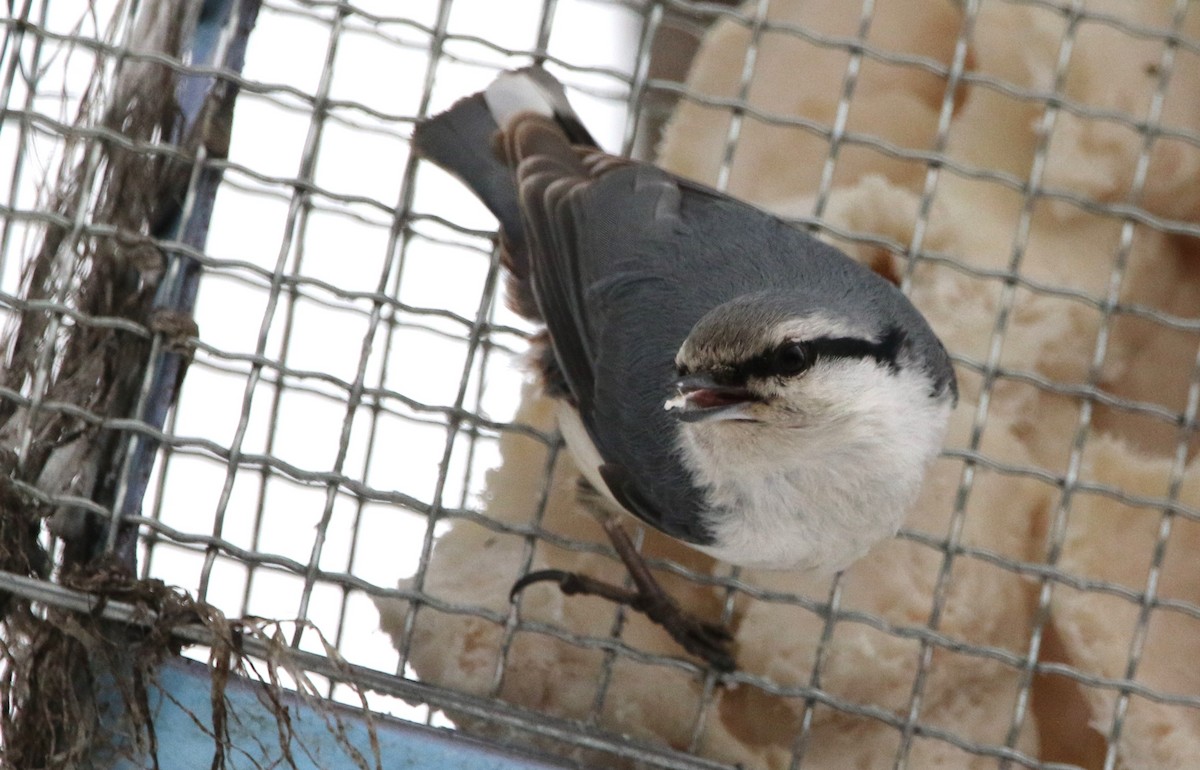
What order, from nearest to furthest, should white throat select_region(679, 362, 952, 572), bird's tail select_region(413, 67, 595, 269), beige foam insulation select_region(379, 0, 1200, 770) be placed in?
white throat select_region(679, 362, 952, 572) → beige foam insulation select_region(379, 0, 1200, 770) → bird's tail select_region(413, 67, 595, 269)

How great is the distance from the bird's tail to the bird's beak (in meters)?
0.45

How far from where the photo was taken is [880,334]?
1.46 meters

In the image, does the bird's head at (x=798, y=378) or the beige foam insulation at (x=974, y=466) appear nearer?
the bird's head at (x=798, y=378)

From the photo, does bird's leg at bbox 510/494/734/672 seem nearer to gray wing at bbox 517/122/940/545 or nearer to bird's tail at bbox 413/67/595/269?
gray wing at bbox 517/122/940/545

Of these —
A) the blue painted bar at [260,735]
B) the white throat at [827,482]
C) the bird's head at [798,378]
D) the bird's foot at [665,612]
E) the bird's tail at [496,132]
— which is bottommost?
the blue painted bar at [260,735]

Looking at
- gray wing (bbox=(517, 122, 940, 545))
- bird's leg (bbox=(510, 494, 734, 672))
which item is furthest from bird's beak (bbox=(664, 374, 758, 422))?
bird's leg (bbox=(510, 494, 734, 672))

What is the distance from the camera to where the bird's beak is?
1371 mm

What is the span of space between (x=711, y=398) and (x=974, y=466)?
465 millimetres

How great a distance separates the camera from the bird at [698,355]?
4.63ft

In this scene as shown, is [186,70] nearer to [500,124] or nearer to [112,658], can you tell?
[500,124]

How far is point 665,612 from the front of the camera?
1707 mm

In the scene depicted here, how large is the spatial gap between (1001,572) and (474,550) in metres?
0.65

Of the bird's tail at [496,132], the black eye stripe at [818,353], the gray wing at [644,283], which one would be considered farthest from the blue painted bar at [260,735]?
the bird's tail at [496,132]

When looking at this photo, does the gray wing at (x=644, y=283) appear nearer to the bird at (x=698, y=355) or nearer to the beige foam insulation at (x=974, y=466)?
the bird at (x=698, y=355)
